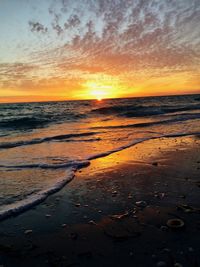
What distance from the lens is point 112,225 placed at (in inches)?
169

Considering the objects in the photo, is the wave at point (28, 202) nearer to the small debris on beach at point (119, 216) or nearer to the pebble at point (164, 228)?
the small debris on beach at point (119, 216)

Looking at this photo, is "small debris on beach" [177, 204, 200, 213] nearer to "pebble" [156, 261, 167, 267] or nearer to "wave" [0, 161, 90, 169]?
"pebble" [156, 261, 167, 267]

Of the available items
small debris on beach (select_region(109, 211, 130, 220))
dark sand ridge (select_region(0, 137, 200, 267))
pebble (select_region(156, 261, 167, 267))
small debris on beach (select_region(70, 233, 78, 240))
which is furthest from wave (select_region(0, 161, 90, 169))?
pebble (select_region(156, 261, 167, 267))

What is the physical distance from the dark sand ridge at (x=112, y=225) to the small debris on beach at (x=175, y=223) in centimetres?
7

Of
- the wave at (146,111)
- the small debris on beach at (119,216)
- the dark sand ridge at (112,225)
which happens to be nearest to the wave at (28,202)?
the dark sand ridge at (112,225)

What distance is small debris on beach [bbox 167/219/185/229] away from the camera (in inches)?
163

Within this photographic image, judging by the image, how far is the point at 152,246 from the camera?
3.65 m

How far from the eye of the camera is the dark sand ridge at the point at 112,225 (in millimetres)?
3465

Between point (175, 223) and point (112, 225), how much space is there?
3.14 feet

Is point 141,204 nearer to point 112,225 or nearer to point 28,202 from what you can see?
point 112,225

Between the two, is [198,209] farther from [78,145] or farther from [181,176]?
[78,145]

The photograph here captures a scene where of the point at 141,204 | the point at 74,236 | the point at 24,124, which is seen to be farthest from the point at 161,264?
the point at 24,124

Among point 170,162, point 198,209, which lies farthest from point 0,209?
point 170,162

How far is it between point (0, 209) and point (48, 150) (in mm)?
6168
